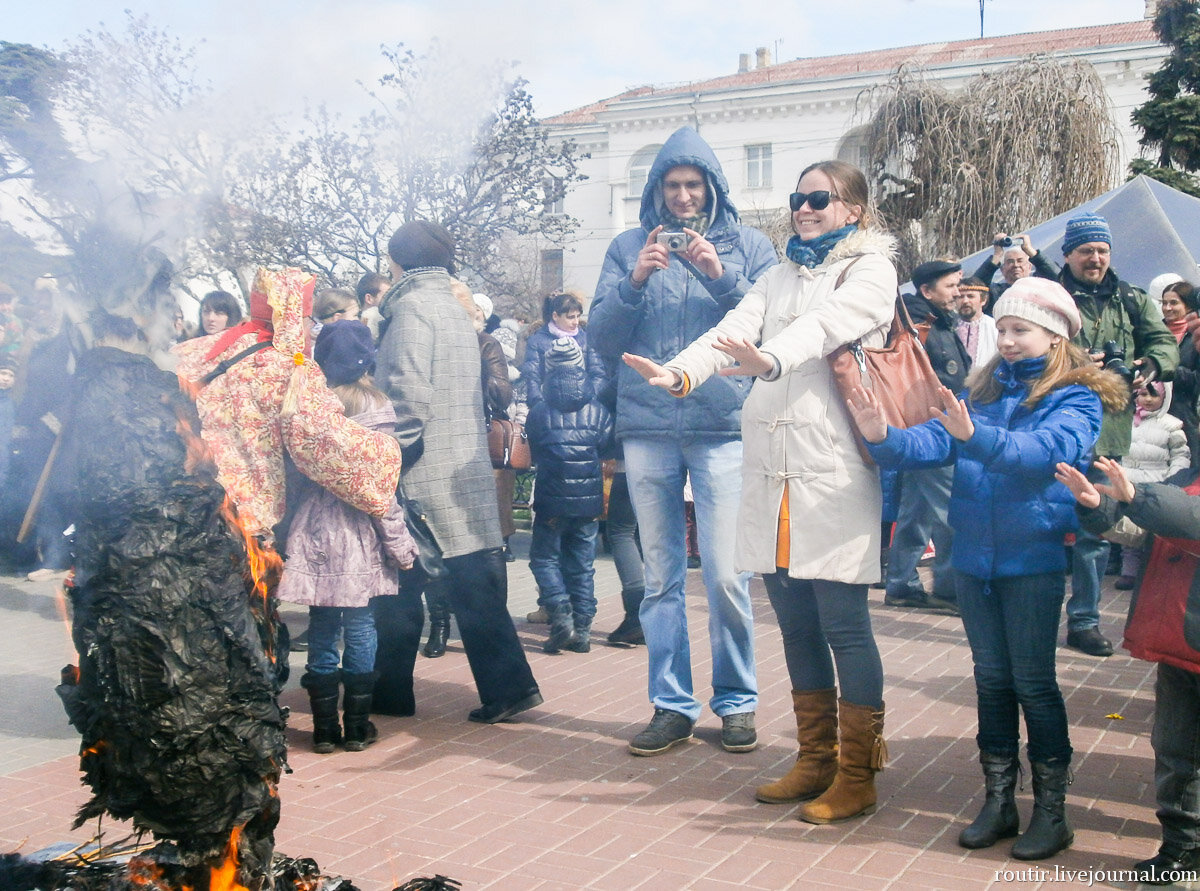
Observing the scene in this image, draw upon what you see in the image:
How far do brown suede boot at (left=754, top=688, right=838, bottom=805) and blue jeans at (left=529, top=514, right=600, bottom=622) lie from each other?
282 centimetres

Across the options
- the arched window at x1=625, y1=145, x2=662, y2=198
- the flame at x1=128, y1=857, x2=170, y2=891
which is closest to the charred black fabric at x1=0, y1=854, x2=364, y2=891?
the flame at x1=128, y1=857, x2=170, y2=891

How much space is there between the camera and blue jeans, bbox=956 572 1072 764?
3684 millimetres

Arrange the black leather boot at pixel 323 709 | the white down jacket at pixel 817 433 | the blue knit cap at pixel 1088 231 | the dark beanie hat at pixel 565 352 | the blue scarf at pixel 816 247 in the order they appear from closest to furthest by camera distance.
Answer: the white down jacket at pixel 817 433 < the blue scarf at pixel 816 247 < the black leather boot at pixel 323 709 < the blue knit cap at pixel 1088 231 < the dark beanie hat at pixel 565 352

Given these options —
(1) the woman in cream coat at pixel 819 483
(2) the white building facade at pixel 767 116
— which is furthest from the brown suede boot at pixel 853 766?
(2) the white building facade at pixel 767 116

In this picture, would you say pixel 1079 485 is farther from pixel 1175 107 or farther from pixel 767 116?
pixel 767 116

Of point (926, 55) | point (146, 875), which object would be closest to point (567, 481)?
point (146, 875)

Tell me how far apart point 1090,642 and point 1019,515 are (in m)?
3.15

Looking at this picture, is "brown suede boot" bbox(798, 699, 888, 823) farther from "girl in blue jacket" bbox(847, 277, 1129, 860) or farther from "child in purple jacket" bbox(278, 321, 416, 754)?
"child in purple jacket" bbox(278, 321, 416, 754)

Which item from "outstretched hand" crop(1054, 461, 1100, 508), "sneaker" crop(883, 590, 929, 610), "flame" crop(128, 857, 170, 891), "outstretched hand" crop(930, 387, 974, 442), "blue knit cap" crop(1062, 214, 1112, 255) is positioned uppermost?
"blue knit cap" crop(1062, 214, 1112, 255)

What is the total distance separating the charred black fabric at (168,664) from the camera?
2.69m

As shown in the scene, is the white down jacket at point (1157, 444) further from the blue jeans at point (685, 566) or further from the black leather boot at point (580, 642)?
the blue jeans at point (685, 566)

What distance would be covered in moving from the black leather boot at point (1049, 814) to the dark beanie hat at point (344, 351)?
3.04m

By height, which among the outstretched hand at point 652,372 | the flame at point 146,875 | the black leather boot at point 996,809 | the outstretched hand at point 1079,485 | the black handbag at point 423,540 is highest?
the outstretched hand at point 652,372

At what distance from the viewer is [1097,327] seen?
6.72m
